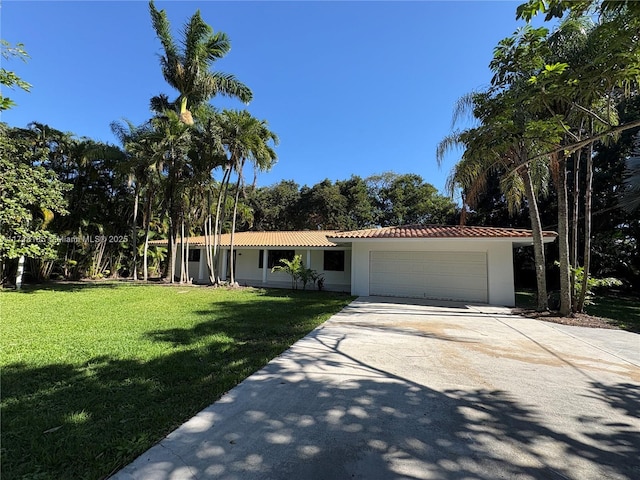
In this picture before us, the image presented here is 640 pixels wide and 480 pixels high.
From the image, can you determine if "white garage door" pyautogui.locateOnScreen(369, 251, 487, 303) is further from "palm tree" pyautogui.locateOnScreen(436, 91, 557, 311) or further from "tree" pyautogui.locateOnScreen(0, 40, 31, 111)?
"tree" pyautogui.locateOnScreen(0, 40, 31, 111)

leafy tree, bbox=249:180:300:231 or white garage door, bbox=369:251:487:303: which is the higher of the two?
leafy tree, bbox=249:180:300:231

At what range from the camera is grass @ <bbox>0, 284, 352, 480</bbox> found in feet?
7.86

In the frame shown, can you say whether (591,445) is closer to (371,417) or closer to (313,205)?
(371,417)

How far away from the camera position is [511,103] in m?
5.62

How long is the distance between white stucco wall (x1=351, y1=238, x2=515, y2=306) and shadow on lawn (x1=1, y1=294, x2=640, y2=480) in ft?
25.7

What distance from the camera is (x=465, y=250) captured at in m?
11.7

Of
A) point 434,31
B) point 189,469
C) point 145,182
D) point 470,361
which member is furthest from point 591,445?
point 145,182

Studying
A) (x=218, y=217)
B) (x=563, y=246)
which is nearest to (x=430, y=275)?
(x=563, y=246)

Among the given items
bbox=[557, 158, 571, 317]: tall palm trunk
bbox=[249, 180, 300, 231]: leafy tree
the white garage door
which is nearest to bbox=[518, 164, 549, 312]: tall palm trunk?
bbox=[557, 158, 571, 317]: tall palm trunk

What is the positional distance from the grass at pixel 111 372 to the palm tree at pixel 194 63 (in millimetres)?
11256

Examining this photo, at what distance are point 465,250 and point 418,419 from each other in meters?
10.1

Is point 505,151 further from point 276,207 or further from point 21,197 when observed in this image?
point 276,207

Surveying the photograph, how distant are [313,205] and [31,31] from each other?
22.4 meters

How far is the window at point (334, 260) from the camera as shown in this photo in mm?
16781
